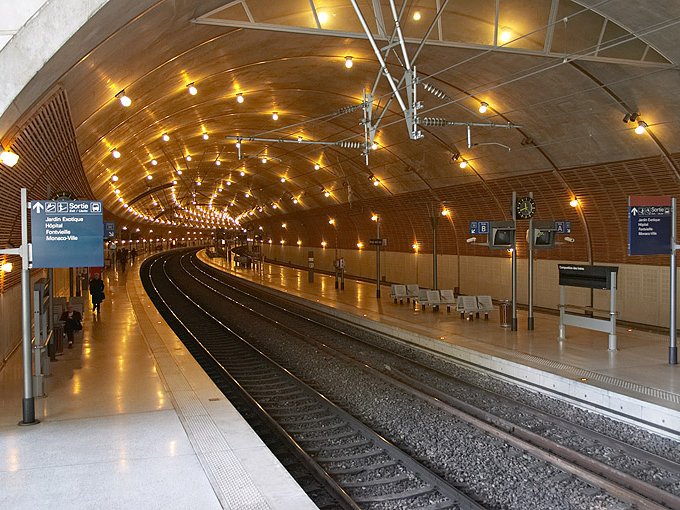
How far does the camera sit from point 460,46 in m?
14.1

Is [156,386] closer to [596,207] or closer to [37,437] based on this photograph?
[37,437]

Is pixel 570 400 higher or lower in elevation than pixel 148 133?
lower

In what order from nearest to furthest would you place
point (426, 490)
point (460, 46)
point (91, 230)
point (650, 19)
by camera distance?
1. point (426, 490)
2. point (91, 230)
3. point (650, 19)
4. point (460, 46)

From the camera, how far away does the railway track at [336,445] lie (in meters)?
7.20

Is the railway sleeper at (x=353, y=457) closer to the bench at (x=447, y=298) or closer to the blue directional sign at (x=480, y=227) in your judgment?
the blue directional sign at (x=480, y=227)

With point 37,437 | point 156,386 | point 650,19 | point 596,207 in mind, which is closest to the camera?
point 37,437

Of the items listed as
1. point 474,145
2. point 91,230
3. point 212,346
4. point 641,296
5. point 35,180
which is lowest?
point 212,346

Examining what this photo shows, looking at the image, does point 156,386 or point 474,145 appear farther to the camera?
point 474,145

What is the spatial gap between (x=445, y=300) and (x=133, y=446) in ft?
51.5

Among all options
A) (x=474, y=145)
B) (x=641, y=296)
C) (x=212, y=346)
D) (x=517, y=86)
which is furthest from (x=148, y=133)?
(x=641, y=296)

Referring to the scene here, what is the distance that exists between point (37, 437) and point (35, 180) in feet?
20.3

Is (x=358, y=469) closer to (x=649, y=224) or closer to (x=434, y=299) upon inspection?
(x=649, y=224)

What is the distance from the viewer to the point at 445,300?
22000mm

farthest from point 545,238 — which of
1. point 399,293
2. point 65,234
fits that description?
point 65,234
